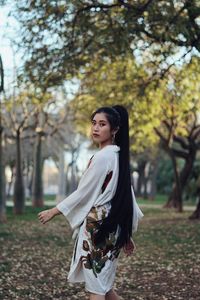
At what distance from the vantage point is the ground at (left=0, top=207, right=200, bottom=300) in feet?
22.5

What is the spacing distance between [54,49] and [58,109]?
1823 cm

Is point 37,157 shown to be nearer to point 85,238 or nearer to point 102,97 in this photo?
point 102,97

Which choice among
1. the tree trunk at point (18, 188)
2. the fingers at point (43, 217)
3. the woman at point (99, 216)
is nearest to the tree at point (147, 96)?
the tree trunk at point (18, 188)

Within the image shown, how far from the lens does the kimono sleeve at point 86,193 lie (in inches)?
157

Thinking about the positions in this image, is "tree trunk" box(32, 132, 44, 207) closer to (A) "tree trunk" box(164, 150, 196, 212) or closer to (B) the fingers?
(A) "tree trunk" box(164, 150, 196, 212)

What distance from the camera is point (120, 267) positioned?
9.12 meters

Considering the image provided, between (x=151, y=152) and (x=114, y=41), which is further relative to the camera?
(x=151, y=152)

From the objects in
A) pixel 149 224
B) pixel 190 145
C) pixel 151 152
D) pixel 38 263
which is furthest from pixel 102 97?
pixel 151 152

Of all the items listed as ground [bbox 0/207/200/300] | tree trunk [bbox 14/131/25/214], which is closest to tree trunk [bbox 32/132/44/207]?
tree trunk [bbox 14/131/25/214]

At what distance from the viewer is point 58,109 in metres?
29.6

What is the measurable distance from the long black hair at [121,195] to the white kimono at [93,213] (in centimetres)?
5

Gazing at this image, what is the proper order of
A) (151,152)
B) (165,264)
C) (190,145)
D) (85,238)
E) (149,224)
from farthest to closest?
1. (151,152)
2. (190,145)
3. (149,224)
4. (165,264)
5. (85,238)

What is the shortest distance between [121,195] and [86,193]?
27cm

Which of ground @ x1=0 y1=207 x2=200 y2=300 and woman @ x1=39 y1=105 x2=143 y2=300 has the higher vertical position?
woman @ x1=39 y1=105 x2=143 y2=300
